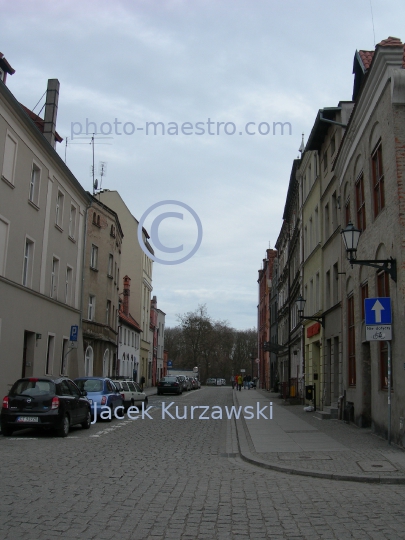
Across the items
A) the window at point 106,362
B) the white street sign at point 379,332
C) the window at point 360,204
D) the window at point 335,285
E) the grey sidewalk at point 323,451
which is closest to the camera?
the grey sidewalk at point 323,451

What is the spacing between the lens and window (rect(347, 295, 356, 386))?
18.3 meters

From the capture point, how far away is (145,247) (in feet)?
178

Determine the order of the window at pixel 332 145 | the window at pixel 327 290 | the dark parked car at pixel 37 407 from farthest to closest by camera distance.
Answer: the window at pixel 327 290 < the window at pixel 332 145 < the dark parked car at pixel 37 407

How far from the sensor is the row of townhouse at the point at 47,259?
21.0m

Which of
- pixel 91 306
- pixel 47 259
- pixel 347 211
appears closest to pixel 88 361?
pixel 91 306

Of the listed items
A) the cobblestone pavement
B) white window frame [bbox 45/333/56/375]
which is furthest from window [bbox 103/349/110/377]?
the cobblestone pavement

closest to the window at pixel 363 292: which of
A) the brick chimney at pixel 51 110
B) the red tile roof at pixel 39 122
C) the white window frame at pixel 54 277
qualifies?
the white window frame at pixel 54 277

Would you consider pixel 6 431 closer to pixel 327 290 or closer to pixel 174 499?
pixel 174 499

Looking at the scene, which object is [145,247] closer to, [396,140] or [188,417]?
[188,417]

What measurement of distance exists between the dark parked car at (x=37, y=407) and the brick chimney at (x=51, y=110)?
15533mm

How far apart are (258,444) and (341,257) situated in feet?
28.7

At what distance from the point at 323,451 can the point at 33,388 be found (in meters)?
7.48

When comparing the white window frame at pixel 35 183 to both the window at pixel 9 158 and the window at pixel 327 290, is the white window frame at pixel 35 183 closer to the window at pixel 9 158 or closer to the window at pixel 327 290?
the window at pixel 9 158

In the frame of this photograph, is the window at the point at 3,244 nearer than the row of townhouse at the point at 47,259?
→ Yes
